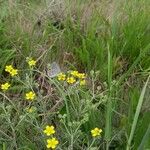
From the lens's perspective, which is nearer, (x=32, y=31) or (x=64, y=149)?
(x=64, y=149)

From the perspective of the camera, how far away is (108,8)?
108 inches

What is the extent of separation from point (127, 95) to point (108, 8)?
29.8 inches

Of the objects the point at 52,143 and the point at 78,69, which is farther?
the point at 78,69

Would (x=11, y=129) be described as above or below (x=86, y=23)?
below

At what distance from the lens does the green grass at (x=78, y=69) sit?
1885 millimetres

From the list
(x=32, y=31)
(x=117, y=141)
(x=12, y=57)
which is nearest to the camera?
(x=117, y=141)

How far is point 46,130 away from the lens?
175 centimetres

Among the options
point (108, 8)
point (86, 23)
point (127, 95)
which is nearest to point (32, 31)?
point (86, 23)

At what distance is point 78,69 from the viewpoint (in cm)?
242

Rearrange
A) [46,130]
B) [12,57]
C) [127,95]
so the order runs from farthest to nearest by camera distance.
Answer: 1. [12,57]
2. [127,95]
3. [46,130]

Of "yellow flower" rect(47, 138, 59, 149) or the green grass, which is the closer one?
"yellow flower" rect(47, 138, 59, 149)

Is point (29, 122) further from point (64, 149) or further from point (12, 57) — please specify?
point (12, 57)

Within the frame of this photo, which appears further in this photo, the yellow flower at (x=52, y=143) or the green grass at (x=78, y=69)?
the green grass at (x=78, y=69)

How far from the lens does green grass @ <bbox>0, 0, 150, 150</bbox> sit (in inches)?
74.2
